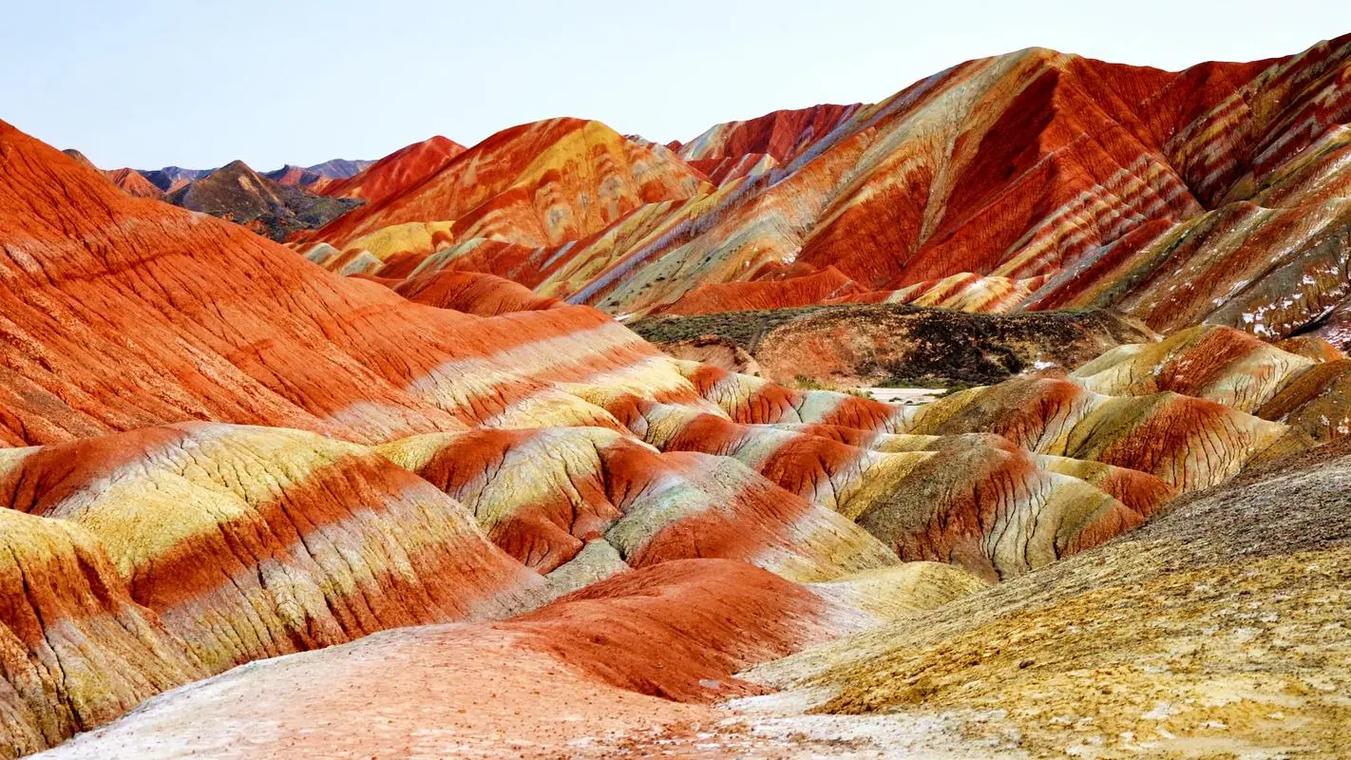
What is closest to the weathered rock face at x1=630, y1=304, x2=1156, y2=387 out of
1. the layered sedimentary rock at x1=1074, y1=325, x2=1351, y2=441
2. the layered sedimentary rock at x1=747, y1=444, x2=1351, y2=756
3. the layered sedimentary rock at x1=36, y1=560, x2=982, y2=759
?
the layered sedimentary rock at x1=1074, y1=325, x2=1351, y2=441

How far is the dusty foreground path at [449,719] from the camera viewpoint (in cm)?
1956

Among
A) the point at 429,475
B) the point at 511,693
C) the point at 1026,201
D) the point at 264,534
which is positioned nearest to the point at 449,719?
the point at 511,693

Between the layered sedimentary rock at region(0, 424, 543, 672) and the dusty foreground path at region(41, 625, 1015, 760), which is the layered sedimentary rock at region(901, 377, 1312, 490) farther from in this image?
the dusty foreground path at region(41, 625, 1015, 760)

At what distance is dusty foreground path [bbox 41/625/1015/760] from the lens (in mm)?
19562

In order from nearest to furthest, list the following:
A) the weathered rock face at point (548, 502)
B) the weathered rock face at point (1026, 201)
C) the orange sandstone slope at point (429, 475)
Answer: the weathered rock face at point (548, 502) < the orange sandstone slope at point (429, 475) < the weathered rock face at point (1026, 201)

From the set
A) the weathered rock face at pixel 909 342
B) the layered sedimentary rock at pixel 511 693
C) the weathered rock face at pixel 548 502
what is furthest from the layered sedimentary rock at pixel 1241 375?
the layered sedimentary rock at pixel 511 693

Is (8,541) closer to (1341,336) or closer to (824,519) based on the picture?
(824,519)

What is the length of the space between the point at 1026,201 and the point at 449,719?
500 ft

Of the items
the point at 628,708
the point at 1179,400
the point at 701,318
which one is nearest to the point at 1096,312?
the point at 701,318

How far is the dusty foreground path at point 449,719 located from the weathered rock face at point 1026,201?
109586 millimetres

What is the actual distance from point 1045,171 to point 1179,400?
9737 cm

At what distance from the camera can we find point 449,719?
859 inches

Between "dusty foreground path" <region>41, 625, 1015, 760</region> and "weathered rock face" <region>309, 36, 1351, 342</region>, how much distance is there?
109586mm

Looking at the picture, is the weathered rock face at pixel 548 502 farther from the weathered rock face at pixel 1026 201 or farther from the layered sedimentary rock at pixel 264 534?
the weathered rock face at pixel 1026 201
